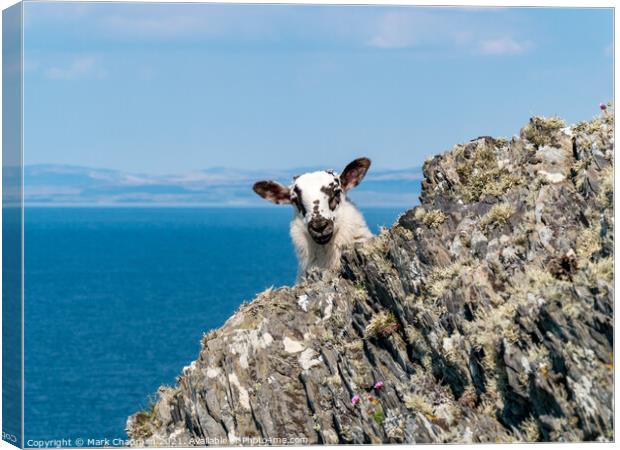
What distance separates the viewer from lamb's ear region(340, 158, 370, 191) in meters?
18.6

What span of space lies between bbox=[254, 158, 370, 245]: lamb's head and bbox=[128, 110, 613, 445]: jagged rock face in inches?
47.4

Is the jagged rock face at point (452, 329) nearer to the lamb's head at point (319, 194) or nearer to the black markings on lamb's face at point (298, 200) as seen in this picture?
the lamb's head at point (319, 194)

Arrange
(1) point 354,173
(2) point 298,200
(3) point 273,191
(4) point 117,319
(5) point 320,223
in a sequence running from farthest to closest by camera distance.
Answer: (4) point 117,319 < (3) point 273,191 < (1) point 354,173 < (2) point 298,200 < (5) point 320,223

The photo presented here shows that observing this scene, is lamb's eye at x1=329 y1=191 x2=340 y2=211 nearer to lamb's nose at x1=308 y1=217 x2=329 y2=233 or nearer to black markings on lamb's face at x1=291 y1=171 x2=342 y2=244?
black markings on lamb's face at x1=291 y1=171 x2=342 y2=244

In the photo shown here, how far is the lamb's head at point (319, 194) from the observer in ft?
59.2

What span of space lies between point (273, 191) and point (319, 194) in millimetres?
944

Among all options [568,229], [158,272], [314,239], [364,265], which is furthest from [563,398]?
[158,272]

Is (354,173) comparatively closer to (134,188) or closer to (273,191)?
(273,191)

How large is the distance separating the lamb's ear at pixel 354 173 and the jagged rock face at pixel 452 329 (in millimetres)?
2066

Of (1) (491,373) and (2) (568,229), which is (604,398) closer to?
(1) (491,373)

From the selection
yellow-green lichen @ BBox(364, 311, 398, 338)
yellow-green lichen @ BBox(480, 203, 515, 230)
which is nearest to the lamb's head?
yellow-green lichen @ BBox(364, 311, 398, 338)

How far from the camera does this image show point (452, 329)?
14242mm

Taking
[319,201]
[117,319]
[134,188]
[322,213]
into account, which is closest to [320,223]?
[322,213]

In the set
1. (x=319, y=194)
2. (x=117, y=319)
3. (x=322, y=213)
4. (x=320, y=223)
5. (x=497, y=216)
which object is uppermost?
(x=117, y=319)
